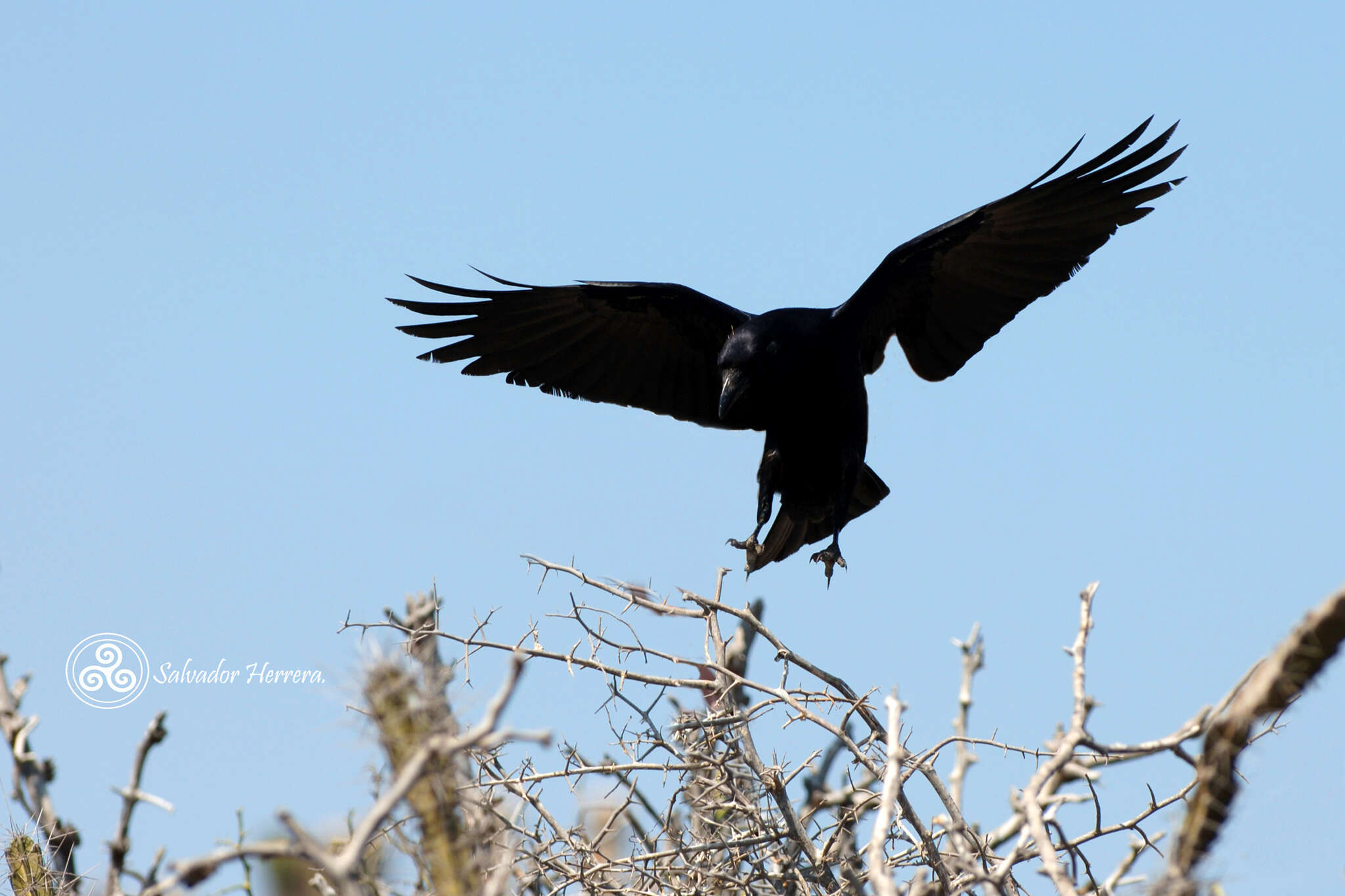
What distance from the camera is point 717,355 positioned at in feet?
24.5

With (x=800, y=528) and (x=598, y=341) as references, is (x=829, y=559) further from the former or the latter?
(x=598, y=341)

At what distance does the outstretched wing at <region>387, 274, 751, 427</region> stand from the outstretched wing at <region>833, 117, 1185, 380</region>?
0.84 m

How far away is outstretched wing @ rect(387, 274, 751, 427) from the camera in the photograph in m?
7.32

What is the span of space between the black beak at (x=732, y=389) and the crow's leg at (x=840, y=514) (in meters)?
0.62

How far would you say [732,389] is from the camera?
6.48 m

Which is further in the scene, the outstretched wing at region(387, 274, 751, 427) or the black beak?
the outstretched wing at region(387, 274, 751, 427)

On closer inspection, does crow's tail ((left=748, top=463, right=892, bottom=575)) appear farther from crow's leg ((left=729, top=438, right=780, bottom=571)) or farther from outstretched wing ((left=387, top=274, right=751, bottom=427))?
outstretched wing ((left=387, top=274, right=751, bottom=427))

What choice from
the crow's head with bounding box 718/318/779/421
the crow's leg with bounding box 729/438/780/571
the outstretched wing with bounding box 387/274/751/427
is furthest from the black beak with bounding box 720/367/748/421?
the outstretched wing with bounding box 387/274/751/427

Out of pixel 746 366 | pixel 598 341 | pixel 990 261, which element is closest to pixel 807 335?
pixel 746 366

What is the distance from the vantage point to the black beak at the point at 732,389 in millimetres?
6477

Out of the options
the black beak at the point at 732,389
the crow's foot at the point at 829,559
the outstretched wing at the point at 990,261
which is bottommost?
the crow's foot at the point at 829,559

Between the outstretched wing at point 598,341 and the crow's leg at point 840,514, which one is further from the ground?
the outstretched wing at point 598,341

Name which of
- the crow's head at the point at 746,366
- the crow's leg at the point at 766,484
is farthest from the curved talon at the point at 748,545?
the crow's head at the point at 746,366

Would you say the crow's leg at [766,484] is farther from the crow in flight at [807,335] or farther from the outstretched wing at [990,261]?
the outstretched wing at [990,261]
